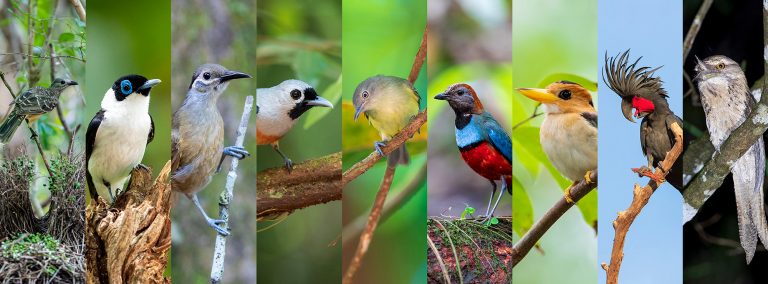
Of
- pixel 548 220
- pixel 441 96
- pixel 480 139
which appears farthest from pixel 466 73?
pixel 548 220

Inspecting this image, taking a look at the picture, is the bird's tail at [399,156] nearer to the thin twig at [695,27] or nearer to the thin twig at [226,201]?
the thin twig at [226,201]

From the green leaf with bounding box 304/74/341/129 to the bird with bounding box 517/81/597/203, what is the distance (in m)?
0.99

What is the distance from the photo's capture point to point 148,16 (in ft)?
15.1

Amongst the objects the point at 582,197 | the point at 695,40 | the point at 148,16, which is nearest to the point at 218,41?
the point at 148,16

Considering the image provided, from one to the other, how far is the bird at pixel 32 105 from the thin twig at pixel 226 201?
0.93 meters

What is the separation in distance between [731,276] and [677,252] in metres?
0.34

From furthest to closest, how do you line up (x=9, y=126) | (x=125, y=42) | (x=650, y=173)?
(x=650, y=173)
(x=125, y=42)
(x=9, y=126)

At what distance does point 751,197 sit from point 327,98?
2393 millimetres

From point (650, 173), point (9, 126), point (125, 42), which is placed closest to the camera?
point (9, 126)

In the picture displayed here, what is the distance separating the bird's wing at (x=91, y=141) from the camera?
14.9ft

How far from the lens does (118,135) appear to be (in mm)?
4543

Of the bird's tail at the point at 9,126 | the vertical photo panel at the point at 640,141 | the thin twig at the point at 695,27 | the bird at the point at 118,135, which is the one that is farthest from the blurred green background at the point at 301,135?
the thin twig at the point at 695,27

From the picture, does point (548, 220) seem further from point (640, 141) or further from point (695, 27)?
point (695, 27)

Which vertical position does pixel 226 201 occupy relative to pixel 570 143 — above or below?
below
